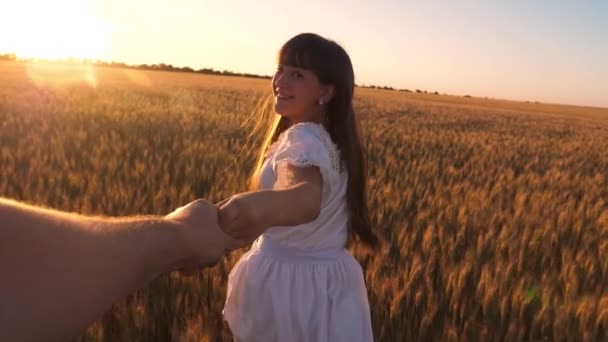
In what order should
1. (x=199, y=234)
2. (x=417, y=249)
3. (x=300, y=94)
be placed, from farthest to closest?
(x=417, y=249) → (x=300, y=94) → (x=199, y=234)

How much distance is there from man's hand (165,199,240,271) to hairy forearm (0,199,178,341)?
10 cm

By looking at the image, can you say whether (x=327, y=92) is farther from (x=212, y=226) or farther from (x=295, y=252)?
(x=212, y=226)

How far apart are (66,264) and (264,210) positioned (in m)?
0.37

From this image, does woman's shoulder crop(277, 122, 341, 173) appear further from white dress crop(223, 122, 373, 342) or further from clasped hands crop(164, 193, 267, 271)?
clasped hands crop(164, 193, 267, 271)

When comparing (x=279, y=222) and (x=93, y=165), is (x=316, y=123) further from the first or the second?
(x=93, y=165)

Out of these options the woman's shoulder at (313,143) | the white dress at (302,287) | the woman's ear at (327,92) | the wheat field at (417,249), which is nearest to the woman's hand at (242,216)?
the woman's shoulder at (313,143)

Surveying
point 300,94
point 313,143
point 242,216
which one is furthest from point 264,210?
point 300,94

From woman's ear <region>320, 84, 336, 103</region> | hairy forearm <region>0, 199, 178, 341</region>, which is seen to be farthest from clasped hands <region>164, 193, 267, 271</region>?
woman's ear <region>320, 84, 336, 103</region>

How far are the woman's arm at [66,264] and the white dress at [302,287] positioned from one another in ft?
2.22

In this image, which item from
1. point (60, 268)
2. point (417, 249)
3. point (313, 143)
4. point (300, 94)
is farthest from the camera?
point (417, 249)

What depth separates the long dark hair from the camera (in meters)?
1.47

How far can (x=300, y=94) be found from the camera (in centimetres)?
148

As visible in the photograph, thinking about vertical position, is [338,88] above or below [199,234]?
above

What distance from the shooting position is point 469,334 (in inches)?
73.2
